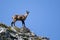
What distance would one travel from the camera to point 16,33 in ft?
184

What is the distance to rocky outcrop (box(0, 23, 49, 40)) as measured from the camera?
53.0 metres

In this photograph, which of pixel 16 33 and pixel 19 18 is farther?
pixel 19 18

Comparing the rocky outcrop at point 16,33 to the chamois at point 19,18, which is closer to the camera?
the rocky outcrop at point 16,33

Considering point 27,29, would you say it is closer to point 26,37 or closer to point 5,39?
point 26,37

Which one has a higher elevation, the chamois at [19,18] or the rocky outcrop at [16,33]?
the chamois at [19,18]

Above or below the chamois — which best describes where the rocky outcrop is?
below

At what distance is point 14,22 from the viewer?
6188 cm

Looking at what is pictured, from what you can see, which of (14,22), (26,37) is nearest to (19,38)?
(26,37)

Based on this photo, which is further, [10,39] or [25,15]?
[25,15]

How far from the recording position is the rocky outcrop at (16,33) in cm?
5297

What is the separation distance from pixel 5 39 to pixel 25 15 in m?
10.5

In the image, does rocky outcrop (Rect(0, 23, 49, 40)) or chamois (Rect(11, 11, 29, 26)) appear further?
chamois (Rect(11, 11, 29, 26))

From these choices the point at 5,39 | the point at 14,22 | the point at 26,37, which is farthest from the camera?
the point at 14,22

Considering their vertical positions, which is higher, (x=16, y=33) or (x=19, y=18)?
(x=19, y=18)
